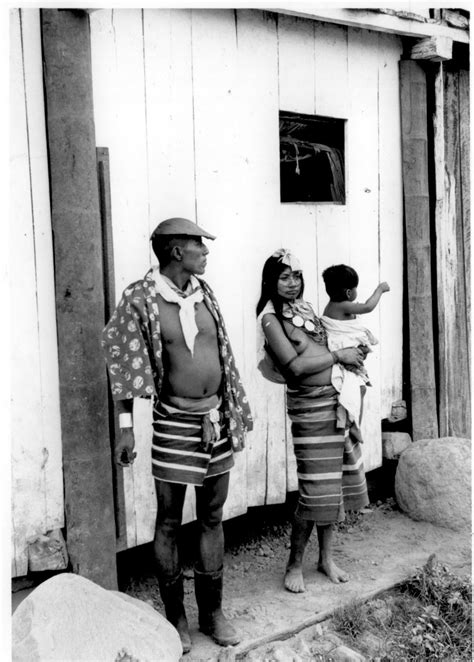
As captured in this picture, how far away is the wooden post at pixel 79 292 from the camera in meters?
3.53

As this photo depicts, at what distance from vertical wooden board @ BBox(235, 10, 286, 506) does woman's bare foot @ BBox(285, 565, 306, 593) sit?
0.55 metres

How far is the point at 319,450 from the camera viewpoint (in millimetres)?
4090

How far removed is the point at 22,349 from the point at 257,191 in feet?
5.51

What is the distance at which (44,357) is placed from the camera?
364 centimetres

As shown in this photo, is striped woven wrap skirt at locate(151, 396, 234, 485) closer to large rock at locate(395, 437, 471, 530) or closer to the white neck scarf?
the white neck scarf

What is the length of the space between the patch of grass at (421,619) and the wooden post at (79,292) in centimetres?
126

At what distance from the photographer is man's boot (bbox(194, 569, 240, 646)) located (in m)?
3.64

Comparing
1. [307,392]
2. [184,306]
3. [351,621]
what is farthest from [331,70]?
[351,621]

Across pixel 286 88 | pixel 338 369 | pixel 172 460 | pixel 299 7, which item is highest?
pixel 299 7

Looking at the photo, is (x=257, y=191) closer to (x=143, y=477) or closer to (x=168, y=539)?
(x=143, y=477)

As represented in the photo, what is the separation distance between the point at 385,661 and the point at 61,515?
162cm

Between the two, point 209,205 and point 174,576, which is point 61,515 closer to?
point 174,576

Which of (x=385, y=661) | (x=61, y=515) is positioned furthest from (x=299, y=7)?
(x=385, y=661)

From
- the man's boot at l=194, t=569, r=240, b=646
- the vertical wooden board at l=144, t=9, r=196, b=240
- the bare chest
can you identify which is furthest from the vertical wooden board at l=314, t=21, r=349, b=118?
the man's boot at l=194, t=569, r=240, b=646
